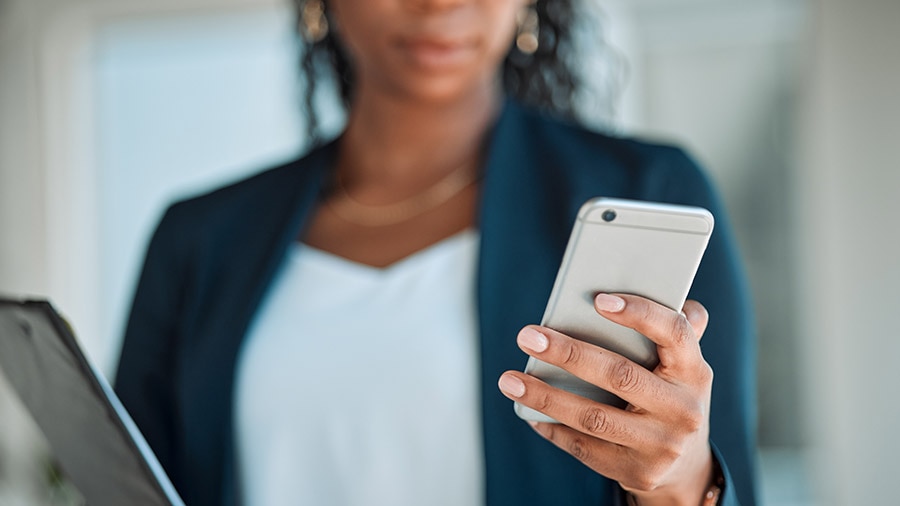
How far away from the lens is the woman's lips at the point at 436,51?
115 cm

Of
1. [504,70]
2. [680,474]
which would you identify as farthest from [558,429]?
[504,70]

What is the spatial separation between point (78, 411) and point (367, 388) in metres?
0.32

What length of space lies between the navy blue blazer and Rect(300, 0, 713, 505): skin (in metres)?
0.06

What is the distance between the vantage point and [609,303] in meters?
0.67

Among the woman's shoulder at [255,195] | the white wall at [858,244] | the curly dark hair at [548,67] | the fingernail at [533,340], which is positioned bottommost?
the white wall at [858,244]

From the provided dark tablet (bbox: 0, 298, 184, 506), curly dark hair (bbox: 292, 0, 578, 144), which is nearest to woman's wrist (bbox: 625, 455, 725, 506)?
dark tablet (bbox: 0, 298, 184, 506)

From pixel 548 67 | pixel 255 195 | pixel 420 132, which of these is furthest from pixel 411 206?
pixel 548 67

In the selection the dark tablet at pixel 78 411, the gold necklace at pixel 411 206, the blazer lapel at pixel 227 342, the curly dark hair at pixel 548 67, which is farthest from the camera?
the curly dark hair at pixel 548 67

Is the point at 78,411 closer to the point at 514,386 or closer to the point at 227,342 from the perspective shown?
the point at 227,342

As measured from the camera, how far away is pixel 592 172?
1.09 m

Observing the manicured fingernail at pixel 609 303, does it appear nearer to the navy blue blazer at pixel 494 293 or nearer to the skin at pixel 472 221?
the skin at pixel 472 221

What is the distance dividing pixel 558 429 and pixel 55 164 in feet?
10.2

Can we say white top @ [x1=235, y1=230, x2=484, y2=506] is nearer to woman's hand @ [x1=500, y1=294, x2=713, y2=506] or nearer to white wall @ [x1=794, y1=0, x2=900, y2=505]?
woman's hand @ [x1=500, y1=294, x2=713, y2=506]

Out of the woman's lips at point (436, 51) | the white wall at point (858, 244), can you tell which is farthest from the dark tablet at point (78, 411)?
the white wall at point (858, 244)
